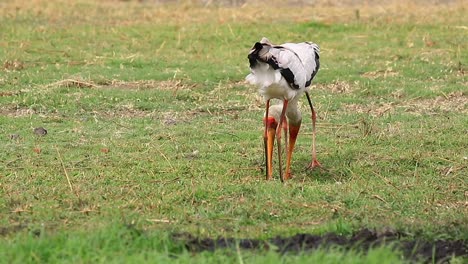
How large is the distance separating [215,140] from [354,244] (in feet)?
11.8

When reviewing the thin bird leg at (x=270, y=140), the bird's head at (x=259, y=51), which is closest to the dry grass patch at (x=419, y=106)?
the thin bird leg at (x=270, y=140)

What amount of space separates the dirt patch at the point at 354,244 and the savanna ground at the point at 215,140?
19 millimetres

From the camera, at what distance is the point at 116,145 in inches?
328

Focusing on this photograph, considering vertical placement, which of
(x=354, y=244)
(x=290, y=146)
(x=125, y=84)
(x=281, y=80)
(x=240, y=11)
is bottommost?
(x=125, y=84)

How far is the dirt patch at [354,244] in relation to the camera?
5145mm

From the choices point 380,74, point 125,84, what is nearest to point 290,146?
point 125,84

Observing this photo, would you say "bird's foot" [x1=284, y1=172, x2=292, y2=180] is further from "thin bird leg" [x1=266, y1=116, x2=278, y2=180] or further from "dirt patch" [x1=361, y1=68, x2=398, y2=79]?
"dirt patch" [x1=361, y1=68, x2=398, y2=79]

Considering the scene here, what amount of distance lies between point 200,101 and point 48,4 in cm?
765

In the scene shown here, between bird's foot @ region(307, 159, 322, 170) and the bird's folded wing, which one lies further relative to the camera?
bird's foot @ region(307, 159, 322, 170)

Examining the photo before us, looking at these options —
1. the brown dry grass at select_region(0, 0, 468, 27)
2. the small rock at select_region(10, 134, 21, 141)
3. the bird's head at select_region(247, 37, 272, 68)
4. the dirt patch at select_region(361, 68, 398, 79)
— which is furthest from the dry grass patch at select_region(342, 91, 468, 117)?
the brown dry grass at select_region(0, 0, 468, 27)

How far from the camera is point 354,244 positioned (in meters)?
5.20

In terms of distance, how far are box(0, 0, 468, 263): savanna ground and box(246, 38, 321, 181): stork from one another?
0.28 m

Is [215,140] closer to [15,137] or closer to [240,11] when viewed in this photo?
[15,137]

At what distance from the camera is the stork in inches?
277
